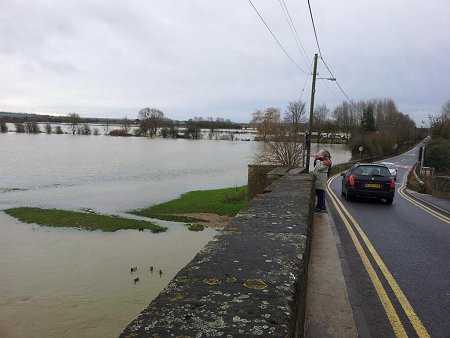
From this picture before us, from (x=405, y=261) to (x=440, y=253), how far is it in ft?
3.85

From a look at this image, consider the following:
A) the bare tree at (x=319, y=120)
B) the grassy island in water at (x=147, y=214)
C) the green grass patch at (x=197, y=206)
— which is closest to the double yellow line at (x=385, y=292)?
the grassy island in water at (x=147, y=214)

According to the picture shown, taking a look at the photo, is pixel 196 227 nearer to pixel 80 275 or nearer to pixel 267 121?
pixel 80 275

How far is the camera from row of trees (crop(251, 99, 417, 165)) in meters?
43.0

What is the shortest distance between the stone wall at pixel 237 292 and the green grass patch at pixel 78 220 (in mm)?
17207

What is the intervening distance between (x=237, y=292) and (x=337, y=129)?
112 metres

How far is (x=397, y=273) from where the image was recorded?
6215 millimetres

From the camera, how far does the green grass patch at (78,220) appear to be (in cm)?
2088

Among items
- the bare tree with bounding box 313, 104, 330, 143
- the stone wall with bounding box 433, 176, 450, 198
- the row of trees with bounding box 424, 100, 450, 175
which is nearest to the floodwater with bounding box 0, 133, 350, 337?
the stone wall with bounding box 433, 176, 450, 198

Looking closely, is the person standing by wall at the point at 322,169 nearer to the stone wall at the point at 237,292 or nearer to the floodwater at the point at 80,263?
the floodwater at the point at 80,263

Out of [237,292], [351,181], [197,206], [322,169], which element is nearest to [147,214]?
[197,206]

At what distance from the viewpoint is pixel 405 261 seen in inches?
274

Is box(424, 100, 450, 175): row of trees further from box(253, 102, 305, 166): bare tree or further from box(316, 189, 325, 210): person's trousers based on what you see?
box(316, 189, 325, 210): person's trousers

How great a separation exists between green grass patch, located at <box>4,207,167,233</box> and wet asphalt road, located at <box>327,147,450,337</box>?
12889 mm

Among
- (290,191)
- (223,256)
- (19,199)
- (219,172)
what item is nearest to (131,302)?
(290,191)
